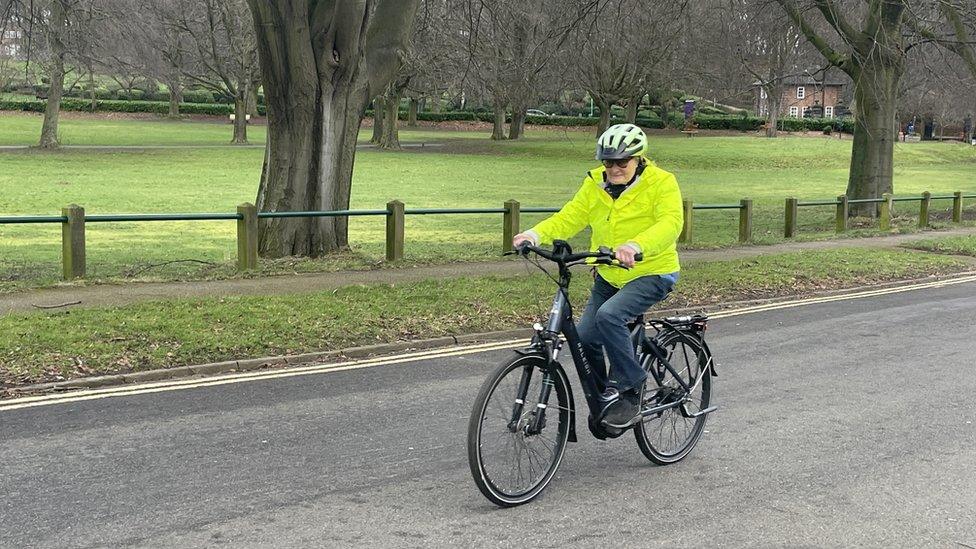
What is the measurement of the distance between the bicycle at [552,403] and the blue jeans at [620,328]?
0.26ft

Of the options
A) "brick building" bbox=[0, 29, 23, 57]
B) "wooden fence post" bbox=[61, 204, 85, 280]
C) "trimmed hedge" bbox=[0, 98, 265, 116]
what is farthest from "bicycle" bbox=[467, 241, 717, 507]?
"trimmed hedge" bbox=[0, 98, 265, 116]

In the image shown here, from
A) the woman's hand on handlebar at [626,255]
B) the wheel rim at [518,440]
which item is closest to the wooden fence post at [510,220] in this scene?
the wheel rim at [518,440]

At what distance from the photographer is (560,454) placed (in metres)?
5.51

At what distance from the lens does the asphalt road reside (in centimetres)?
493

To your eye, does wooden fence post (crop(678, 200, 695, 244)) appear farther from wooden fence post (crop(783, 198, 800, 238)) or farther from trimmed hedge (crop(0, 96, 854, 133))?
trimmed hedge (crop(0, 96, 854, 133))

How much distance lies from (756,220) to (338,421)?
22365mm

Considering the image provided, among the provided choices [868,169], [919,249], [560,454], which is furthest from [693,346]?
[868,169]

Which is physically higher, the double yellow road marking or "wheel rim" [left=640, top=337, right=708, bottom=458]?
"wheel rim" [left=640, top=337, right=708, bottom=458]

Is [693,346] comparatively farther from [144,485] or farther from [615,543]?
[144,485]

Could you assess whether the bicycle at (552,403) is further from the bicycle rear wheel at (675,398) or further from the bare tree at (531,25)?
the bare tree at (531,25)

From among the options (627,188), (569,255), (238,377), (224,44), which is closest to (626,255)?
(569,255)

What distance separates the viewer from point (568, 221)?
5652mm

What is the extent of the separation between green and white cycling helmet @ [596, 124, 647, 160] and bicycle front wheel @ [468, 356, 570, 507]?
45.1 inches

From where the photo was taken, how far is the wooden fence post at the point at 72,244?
1231 centimetres
